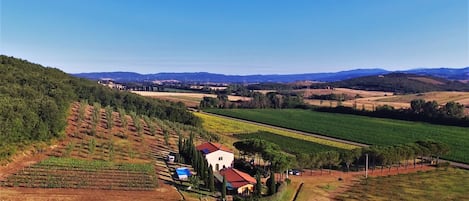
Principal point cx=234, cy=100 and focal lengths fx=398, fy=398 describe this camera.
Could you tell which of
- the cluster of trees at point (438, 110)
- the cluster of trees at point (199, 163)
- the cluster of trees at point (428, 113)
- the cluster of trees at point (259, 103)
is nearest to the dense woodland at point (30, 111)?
the cluster of trees at point (199, 163)

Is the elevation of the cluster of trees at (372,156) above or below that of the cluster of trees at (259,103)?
below

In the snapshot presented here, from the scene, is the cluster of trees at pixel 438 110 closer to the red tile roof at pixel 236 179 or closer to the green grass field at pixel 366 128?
the green grass field at pixel 366 128

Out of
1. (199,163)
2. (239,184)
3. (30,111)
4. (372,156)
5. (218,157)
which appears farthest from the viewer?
(372,156)

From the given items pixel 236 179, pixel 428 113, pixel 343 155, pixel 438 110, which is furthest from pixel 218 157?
pixel 438 110

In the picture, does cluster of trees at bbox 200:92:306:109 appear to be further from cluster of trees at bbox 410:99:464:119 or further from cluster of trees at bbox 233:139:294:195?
cluster of trees at bbox 233:139:294:195

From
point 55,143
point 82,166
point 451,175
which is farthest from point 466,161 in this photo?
point 55,143

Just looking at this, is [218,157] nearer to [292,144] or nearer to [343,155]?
[343,155]
